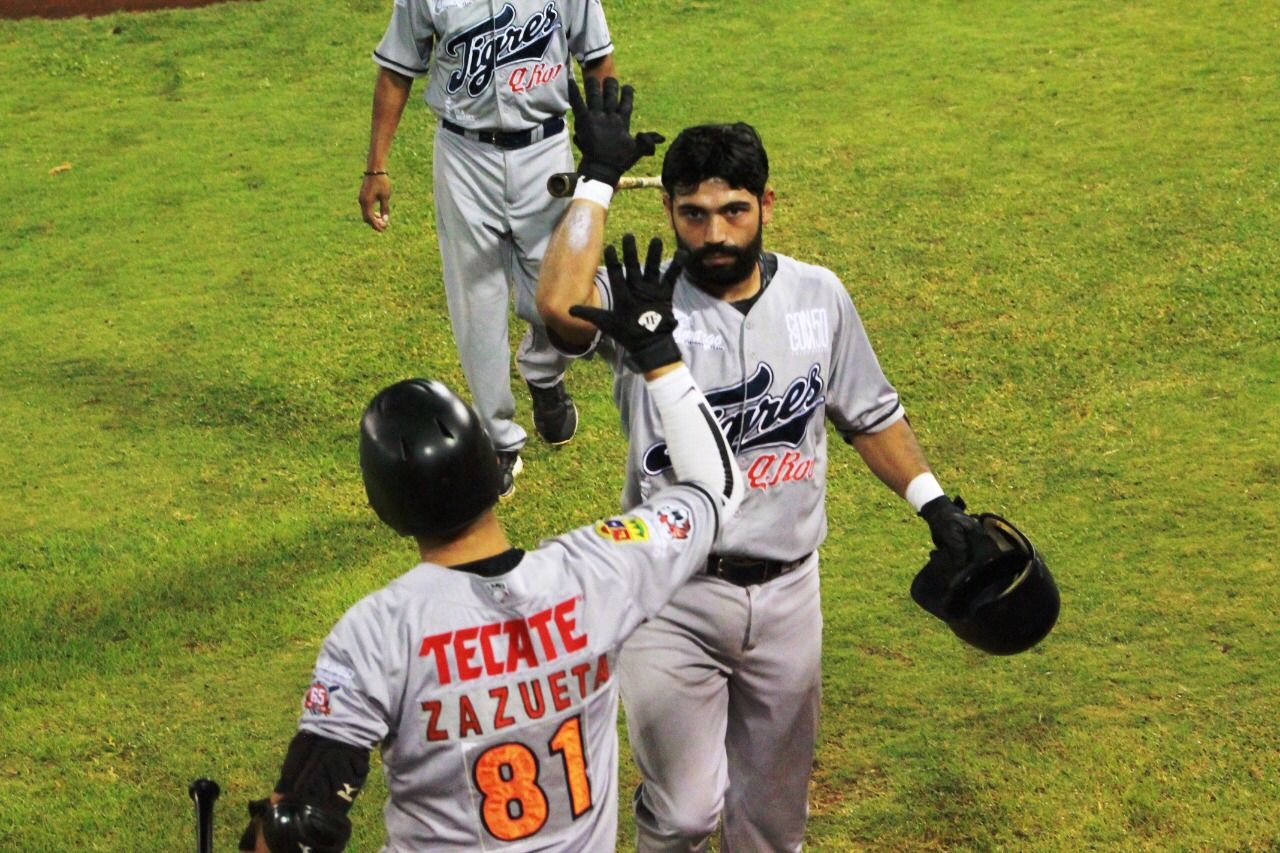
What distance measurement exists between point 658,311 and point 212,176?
6.92m

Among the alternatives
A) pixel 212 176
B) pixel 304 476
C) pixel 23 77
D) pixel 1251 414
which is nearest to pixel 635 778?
pixel 304 476

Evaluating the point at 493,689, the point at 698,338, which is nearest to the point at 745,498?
the point at 698,338

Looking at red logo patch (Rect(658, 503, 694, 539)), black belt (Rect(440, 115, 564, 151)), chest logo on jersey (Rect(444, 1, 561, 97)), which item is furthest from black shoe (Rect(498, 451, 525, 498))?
red logo patch (Rect(658, 503, 694, 539))

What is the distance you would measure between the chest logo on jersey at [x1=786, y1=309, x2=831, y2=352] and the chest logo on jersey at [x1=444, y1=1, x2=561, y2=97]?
228cm

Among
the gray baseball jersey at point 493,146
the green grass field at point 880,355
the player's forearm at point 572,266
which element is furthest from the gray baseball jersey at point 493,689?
the gray baseball jersey at point 493,146

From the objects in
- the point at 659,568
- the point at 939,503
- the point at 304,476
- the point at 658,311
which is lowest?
the point at 304,476

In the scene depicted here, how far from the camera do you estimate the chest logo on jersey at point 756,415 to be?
3.68 m

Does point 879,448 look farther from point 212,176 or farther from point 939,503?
point 212,176

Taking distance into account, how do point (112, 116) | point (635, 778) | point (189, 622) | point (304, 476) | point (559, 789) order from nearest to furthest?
point (559, 789) < point (635, 778) < point (189, 622) < point (304, 476) < point (112, 116)

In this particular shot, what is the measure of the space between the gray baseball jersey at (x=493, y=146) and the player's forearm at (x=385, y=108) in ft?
0.15

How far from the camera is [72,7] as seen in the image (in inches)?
464

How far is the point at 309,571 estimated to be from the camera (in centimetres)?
579

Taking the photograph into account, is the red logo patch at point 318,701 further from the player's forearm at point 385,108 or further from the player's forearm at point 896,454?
the player's forearm at point 385,108

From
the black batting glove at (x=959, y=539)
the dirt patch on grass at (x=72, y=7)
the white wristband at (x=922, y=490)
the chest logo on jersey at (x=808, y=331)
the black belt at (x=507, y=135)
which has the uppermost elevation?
the chest logo on jersey at (x=808, y=331)
